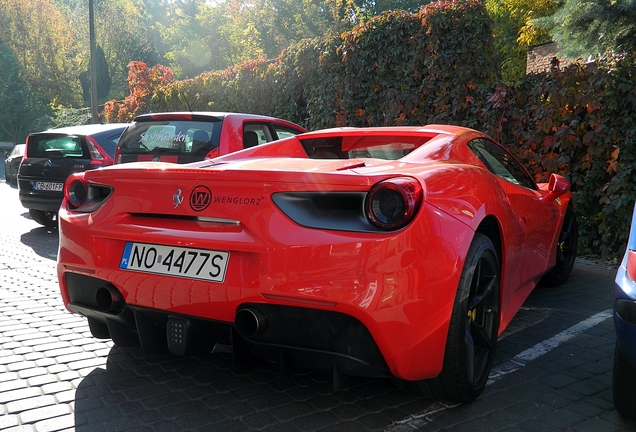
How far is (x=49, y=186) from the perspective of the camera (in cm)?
813

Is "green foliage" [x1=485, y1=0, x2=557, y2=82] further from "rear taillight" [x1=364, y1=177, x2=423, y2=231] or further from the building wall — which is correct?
"rear taillight" [x1=364, y1=177, x2=423, y2=231]

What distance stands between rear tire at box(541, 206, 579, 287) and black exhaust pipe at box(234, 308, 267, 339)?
12.1 feet

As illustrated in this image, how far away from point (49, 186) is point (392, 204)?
7.09 metres

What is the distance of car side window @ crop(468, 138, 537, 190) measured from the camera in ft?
11.9

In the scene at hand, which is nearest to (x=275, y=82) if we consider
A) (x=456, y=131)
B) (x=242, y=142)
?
(x=242, y=142)

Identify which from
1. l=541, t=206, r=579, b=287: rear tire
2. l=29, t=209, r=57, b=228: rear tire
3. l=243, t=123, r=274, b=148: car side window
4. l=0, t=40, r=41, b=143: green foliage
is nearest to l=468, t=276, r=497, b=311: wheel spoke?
l=541, t=206, r=579, b=287: rear tire

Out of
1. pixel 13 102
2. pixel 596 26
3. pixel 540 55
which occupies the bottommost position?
pixel 596 26

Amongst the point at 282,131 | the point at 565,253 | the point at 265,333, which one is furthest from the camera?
the point at 282,131

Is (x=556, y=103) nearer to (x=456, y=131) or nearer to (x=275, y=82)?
(x=456, y=131)

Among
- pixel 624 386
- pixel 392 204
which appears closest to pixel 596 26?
pixel 624 386

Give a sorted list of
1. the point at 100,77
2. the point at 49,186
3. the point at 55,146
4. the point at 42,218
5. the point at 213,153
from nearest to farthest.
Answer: the point at 213,153
the point at 49,186
the point at 55,146
the point at 42,218
the point at 100,77

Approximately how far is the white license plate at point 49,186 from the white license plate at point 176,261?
237 inches

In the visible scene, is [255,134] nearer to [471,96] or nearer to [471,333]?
[471,96]

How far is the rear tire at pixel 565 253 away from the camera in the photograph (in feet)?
17.3
